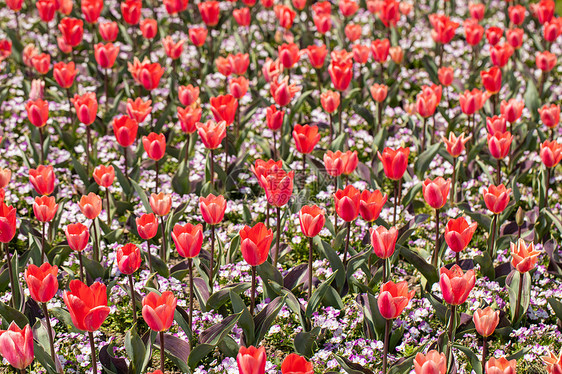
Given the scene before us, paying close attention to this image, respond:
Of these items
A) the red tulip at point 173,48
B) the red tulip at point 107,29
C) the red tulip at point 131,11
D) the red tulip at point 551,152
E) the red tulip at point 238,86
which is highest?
the red tulip at point 131,11

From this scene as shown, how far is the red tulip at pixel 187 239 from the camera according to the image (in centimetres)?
342

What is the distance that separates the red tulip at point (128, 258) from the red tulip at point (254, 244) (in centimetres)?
55

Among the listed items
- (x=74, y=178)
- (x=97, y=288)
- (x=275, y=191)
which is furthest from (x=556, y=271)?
(x=74, y=178)

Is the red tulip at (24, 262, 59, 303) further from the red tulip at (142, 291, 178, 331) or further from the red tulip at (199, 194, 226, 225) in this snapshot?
the red tulip at (199, 194, 226, 225)

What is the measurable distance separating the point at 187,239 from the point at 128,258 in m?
0.32

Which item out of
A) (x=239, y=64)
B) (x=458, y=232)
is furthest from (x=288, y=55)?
(x=458, y=232)

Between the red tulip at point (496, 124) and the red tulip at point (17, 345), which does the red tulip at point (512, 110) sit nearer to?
the red tulip at point (496, 124)

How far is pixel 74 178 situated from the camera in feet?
18.3

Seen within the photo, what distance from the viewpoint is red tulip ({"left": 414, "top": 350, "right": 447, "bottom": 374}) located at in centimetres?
286

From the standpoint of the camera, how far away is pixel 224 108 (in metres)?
4.77

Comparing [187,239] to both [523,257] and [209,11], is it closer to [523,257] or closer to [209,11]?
[523,257]

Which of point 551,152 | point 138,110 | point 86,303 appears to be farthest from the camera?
point 138,110

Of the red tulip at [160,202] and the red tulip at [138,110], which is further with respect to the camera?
the red tulip at [138,110]

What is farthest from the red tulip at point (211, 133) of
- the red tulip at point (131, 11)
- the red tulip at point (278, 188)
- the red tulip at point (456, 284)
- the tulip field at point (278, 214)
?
the red tulip at point (131, 11)
